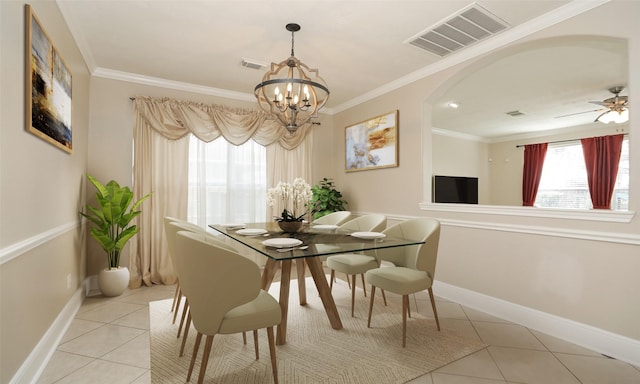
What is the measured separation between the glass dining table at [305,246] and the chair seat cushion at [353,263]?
0.36m

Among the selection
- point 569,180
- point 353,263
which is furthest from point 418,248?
point 569,180

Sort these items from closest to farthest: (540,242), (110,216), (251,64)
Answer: (540,242) → (110,216) → (251,64)

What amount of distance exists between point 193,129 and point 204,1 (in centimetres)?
206

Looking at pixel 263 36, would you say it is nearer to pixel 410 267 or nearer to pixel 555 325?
pixel 410 267

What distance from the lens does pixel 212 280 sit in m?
1.66

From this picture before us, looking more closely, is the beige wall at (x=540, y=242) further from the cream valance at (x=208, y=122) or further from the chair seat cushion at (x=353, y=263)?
the cream valance at (x=208, y=122)

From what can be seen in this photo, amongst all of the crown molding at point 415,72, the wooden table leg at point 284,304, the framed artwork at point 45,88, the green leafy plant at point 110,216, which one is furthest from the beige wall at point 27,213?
the wooden table leg at point 284,304

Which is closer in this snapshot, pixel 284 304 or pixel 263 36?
pixel 284 304

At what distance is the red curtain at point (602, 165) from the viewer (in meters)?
5.95

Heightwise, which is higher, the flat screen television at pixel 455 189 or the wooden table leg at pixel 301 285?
the flat screen television at pixel 455 189

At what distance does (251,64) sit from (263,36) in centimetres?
65

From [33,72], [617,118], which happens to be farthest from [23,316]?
[617,118]

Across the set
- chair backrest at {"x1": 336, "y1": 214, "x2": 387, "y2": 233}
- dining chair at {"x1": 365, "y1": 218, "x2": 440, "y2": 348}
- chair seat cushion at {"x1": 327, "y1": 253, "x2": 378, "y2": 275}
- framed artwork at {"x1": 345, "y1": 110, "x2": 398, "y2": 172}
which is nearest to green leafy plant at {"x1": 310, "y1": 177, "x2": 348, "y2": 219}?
framed artwork at {"x1": 345, "y1": 110, "x2": 398, "y2": 172}

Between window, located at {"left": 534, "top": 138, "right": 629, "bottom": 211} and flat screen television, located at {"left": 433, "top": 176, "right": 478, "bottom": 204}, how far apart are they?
60.4 inches
